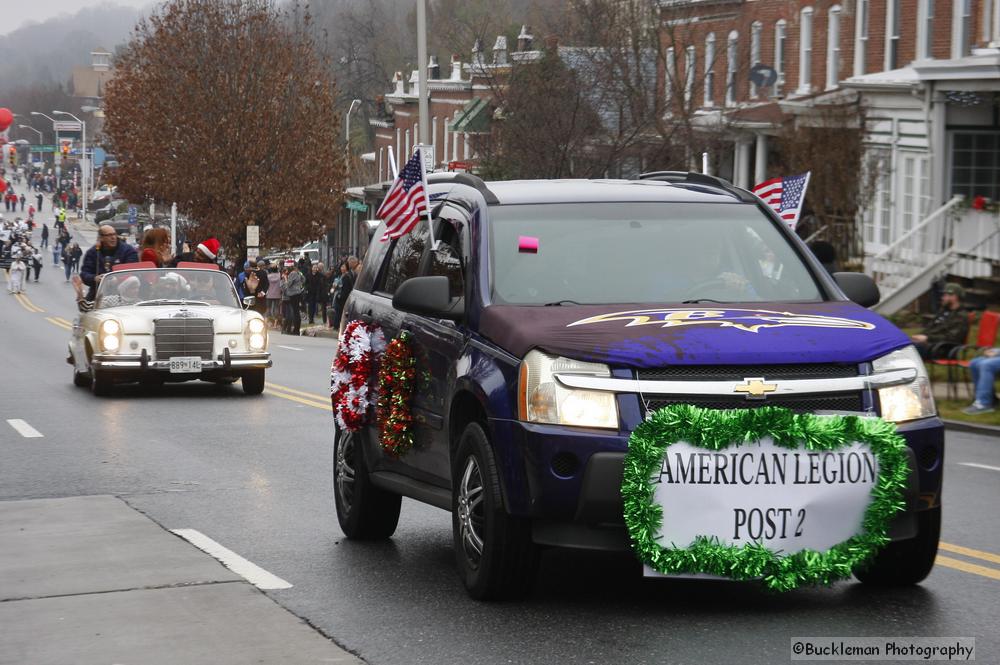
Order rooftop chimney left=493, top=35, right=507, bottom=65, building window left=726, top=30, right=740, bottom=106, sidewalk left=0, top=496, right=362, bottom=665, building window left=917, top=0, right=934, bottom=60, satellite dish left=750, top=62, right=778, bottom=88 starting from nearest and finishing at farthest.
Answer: sidewalk left=0, top=496, right=362, bottom=665 < building window left=917, top=0, right=934, bottom=60 < satellite dish left=750, top=62, right=778, bottom=88 < building window left=726, top=30, right=740, bottom=106 < rooftop chimney left=493, top=35, right=507, bottom=65

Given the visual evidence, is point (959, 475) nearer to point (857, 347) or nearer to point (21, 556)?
point (857, 347)

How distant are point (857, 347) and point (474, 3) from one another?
112 metres

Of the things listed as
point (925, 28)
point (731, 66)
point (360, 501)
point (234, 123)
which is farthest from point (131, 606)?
point (234, 123)

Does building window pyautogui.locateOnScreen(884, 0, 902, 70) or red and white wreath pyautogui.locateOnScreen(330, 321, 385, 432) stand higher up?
building window pyautogui.locateOnScreen(884, 0, 902, 70)

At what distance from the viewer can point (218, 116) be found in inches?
2411

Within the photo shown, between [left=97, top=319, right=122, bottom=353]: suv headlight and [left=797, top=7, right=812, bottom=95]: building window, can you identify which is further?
[left=797, top=7, right=812, bottom=95]: building window

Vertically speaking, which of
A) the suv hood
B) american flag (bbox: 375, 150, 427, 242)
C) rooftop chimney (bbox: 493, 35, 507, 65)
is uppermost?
rooftop chimney (bbox: 493, 35, 507, 65)

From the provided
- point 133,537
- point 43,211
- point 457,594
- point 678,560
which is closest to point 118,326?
point 133,537

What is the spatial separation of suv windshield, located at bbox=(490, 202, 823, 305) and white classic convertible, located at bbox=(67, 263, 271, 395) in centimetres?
1175

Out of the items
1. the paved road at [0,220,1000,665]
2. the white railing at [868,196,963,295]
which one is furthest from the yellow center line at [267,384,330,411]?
the white railing at [868,196,963,295]

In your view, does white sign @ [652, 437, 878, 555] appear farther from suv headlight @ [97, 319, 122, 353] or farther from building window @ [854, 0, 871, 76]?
building window @ [854, 0, 871, 76]

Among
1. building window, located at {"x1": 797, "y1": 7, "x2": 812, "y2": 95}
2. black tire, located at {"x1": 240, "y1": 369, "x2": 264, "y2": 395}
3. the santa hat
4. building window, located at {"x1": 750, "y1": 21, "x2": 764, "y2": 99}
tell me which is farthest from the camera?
building window, located at {"x1": 750, "y1": 21, "x2": 764, "y2": 99}

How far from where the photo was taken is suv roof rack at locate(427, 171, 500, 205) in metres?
8.46

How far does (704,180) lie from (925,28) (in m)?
27.3
